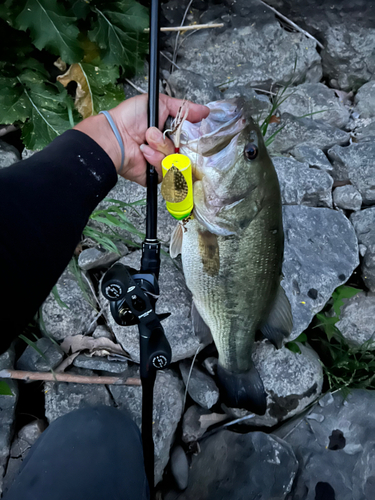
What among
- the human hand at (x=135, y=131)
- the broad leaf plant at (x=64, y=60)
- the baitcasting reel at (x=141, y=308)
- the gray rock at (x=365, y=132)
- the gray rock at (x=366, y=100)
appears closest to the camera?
the baitcasting reel at (x=141, y=308)

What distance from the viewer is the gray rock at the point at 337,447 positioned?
211 centimetres

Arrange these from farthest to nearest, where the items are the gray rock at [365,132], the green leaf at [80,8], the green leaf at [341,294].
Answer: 1. the gray rock at [365,132]
2. the green leaf at [341,294]
3. the green leaf at [80,8]

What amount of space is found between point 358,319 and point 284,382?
2.61ft

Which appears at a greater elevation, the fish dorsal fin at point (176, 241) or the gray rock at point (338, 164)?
the fish dorsal fin at point (176, 241)

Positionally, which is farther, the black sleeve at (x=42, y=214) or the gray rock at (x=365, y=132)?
the gray rock at (x=365, y=132)

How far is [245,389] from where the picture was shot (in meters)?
2.07

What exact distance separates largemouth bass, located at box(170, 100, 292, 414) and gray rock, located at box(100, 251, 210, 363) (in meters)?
0.26

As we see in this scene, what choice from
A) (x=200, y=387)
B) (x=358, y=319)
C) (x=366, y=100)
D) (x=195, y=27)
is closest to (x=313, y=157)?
(x=366, y=100)

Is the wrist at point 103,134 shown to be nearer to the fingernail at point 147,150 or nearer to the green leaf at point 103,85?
the fingernail at point 147,150

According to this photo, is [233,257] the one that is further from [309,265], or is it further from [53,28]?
[53,28]

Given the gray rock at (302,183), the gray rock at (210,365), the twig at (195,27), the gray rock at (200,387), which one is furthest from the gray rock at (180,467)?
the twig at (195,27)

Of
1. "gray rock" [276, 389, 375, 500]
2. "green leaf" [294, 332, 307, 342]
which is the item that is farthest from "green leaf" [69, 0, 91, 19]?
"gray rock" [276, 389, 375, 500]

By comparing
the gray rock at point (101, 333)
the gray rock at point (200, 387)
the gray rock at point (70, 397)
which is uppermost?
the gray rock at point (101, 333)

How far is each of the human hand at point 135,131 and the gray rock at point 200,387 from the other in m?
1.43
